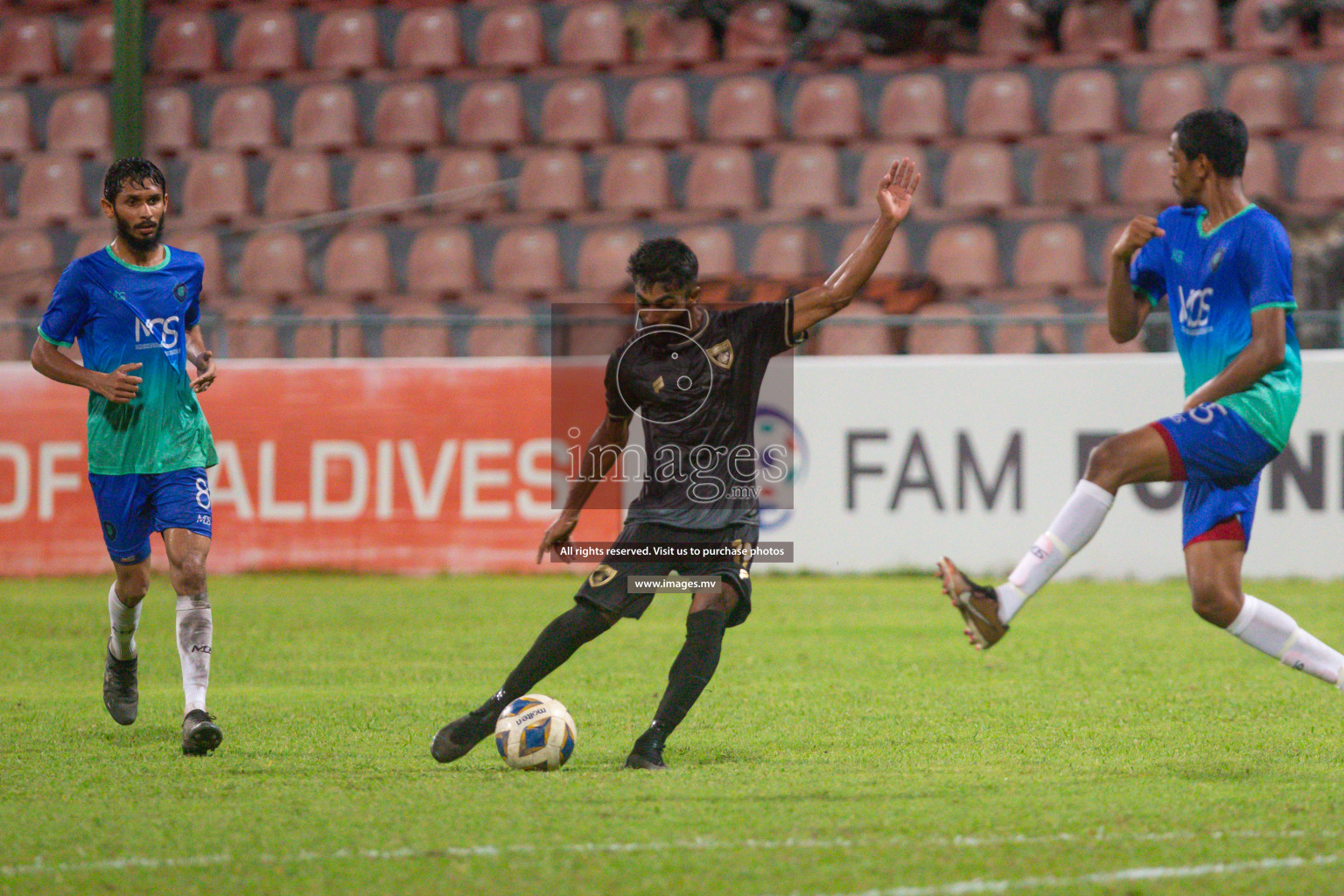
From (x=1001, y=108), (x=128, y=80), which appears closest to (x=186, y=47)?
(x=128, y=80)

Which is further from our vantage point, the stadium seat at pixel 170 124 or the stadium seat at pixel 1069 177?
the stadium seat at pixel 170 124

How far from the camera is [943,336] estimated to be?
1159 cm

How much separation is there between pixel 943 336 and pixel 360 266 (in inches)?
242

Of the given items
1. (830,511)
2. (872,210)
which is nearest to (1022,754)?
(830,511)

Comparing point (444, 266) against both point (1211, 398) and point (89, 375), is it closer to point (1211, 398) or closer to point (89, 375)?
point (89, 375)

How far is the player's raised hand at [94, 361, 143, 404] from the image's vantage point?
18.4 feet

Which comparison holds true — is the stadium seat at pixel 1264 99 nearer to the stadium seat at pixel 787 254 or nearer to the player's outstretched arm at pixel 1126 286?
the stadium seat at pixel 787 254

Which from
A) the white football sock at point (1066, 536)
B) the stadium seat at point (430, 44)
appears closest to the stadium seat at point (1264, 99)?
the stadium seat at point (430, 44)

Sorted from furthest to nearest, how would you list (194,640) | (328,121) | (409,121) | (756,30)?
(756,30)
(328,121)
(409,121)
(194,640)

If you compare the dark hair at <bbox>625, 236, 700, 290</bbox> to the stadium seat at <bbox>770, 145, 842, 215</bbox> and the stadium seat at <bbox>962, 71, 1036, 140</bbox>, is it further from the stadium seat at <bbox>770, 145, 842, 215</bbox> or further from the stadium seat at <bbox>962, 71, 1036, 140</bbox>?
the stadium seat at <bbox>962, 71, 1036, 140</bbox>

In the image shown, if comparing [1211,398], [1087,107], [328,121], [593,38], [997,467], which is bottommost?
[997,467]

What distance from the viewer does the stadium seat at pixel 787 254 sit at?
1397 cm

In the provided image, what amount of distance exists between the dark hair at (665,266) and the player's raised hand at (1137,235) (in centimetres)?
135

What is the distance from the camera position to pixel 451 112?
16844mm
